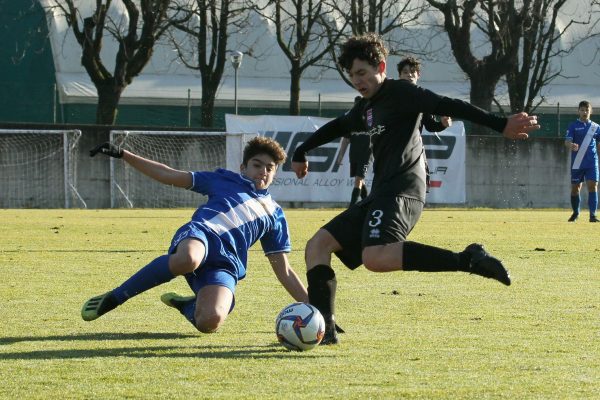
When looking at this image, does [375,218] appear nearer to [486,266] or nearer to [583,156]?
[486,266]

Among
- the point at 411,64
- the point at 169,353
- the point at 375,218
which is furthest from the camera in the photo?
the point at 411,64

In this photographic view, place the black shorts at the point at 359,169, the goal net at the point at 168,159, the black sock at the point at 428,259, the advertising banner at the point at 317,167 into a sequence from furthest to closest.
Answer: the goal net at the point at 168,159 → the advertising banner at the point at 317,167 → the black shorts at the point at 359,169 → the black sock at the point at 428,259

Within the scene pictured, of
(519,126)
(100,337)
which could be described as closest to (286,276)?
(100,337)

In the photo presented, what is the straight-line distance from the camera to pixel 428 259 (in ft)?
20.0

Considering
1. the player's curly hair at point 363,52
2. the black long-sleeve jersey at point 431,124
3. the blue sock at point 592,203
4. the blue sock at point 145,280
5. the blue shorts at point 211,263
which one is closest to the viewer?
the player's curly hair at point 363,52

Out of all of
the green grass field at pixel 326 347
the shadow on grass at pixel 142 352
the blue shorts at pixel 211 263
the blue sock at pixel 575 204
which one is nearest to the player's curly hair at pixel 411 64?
the green grass field at pixel 326 347

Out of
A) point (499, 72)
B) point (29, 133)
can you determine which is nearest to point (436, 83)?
point (499, 72)

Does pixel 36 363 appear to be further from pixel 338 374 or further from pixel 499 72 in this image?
pixel 499 72

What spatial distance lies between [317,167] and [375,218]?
779 inches

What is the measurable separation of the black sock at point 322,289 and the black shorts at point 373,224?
0.70ft

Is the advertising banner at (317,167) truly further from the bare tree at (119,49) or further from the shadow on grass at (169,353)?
the shadow on grass at (169,353)

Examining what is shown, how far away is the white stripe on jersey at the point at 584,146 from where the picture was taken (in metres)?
20.2

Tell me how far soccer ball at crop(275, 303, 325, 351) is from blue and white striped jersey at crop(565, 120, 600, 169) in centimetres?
1491

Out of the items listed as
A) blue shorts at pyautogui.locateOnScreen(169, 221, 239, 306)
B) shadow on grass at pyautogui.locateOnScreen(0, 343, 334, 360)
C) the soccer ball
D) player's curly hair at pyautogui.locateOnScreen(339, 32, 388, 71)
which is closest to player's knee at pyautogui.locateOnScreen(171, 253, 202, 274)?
blue shorts at pyautogui.locateOnScreen(169, 221, 239, 306)
